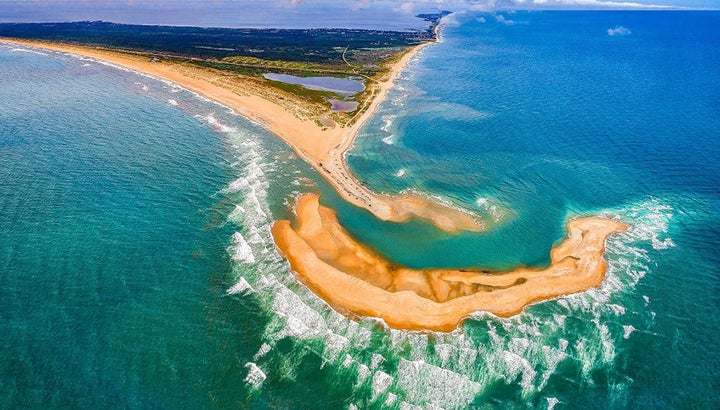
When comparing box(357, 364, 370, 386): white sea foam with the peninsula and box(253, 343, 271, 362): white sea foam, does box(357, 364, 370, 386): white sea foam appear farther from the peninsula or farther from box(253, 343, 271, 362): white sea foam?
box(253, 343, 271, 362): white sea foam

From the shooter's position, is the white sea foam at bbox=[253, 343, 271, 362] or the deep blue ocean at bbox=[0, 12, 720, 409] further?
the white sea foam at bbox=[253, 343, 271, 362]

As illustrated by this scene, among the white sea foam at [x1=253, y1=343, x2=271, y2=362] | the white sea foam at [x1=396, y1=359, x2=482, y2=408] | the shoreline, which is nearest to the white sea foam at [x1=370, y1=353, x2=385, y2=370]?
the white sea foam at [x1=396, y1=359, x2=482, y2=408]

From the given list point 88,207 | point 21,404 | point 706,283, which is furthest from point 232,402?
point 706,283

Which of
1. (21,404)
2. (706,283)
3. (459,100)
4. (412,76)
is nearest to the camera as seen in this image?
(21,404)

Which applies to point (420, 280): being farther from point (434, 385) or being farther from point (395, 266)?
point (434, 385)

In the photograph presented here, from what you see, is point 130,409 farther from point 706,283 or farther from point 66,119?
point 66,119

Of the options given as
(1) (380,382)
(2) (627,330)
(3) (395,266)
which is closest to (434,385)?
(1) (380,382)
